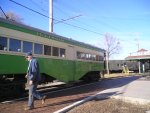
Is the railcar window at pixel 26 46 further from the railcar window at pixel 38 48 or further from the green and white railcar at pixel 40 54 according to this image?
the railcar window at pixel 38 48

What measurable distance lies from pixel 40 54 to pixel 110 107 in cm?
506

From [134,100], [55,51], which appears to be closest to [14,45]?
[55,51]

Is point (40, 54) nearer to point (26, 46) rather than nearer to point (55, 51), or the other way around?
point (26, 46)

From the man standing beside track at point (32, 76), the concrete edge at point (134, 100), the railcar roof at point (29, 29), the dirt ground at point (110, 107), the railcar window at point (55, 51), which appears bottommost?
the dirt ground at point (110, 107)

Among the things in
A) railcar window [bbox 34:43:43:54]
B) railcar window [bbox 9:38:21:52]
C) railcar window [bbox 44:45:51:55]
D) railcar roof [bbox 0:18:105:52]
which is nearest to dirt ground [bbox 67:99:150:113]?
railcar window [bbox 9:38:21:52]

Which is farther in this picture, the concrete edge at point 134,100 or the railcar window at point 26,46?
the railcar window at point 26,46

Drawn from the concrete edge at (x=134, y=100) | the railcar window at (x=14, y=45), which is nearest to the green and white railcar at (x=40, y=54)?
the railcar window at (x=14, y=45)

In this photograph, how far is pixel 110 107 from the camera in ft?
32.5

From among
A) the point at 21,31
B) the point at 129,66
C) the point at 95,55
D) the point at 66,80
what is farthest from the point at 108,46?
the point at 21,31

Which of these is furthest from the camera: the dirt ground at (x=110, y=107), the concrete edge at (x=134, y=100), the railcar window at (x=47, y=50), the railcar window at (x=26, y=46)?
the railcar window at (x=47, y=50)

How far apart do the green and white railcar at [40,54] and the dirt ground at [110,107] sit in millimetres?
3617

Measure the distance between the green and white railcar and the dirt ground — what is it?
362 cm

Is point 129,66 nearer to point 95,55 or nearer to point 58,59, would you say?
point 95,55

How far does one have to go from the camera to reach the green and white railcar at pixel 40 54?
1115 centimetres
